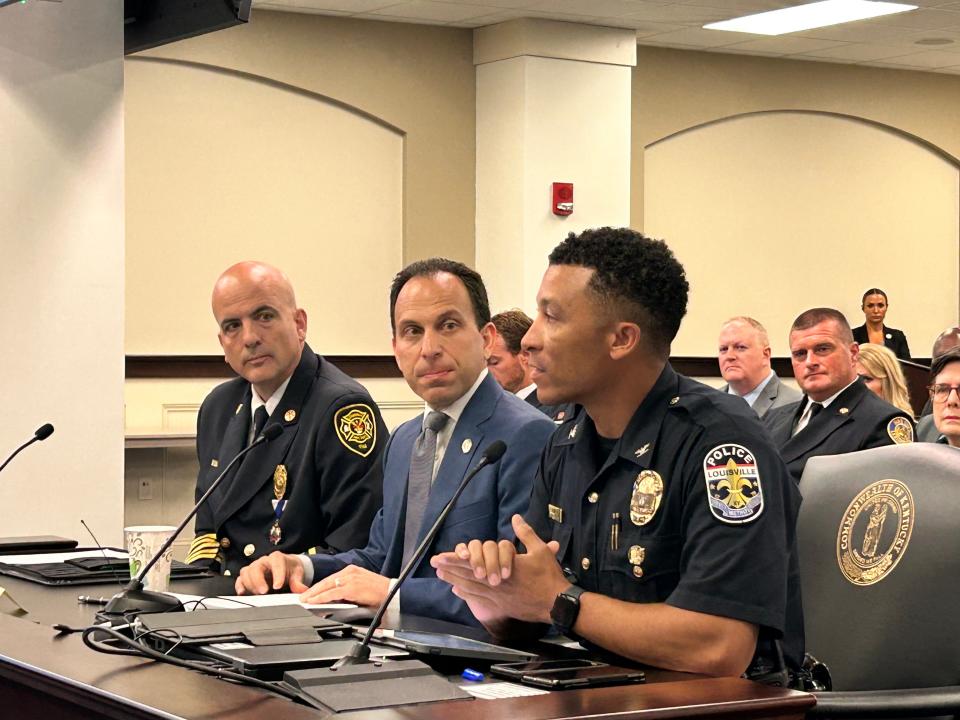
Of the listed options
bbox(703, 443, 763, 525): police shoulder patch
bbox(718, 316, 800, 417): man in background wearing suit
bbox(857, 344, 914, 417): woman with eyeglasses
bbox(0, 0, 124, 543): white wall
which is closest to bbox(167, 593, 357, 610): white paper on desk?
bbox(703, 443, 763, 525): police shoulder patch

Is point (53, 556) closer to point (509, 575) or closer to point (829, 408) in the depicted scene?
point (509, 575)

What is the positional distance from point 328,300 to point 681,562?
22.0ft

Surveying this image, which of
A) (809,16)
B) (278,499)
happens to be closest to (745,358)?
(809,16)

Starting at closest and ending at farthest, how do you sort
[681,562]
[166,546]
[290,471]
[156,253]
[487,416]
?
[681,562], [166,546], [487,416], [290,471], [156,253]

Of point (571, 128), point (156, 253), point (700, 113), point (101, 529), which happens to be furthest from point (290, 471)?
point (700, 113)

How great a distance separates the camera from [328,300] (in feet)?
28.9

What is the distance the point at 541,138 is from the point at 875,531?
6.20 metres

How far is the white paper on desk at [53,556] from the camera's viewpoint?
3238mm

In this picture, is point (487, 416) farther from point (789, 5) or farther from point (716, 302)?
point (716, 302)

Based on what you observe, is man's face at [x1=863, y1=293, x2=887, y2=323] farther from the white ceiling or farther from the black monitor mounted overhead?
the black monitor mounted overhead

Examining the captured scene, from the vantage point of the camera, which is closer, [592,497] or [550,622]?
[550,622]

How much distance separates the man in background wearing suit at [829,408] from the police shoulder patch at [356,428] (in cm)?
198

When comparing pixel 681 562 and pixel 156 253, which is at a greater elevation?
pixel 156 253

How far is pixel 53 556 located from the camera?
3.36m
